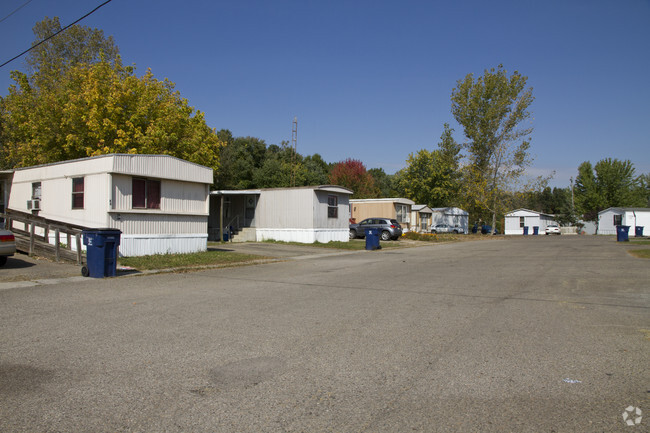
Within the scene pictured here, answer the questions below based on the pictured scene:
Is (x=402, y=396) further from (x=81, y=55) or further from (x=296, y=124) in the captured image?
(x=296, y=124)

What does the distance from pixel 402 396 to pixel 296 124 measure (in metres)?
42.0

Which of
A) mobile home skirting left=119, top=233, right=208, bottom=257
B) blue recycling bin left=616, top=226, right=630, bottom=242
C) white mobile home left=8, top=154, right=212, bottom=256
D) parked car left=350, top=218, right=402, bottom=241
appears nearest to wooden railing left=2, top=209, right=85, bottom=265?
white mobile home left=8, top=154, right=212, bottom=256

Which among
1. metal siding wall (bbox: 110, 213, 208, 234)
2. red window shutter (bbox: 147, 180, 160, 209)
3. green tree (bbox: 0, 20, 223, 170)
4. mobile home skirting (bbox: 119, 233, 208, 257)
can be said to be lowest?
mobile home skirting (bbox: 119, 233, 208, 257)

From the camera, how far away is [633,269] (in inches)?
553

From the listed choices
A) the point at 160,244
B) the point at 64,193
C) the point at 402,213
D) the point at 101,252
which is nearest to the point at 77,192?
the point at 64,193

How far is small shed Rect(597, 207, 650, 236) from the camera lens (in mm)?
51906

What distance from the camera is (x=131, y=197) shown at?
50.6 ft

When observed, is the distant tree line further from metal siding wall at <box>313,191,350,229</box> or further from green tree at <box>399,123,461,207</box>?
metal siding wall at <box>313,191,350,229</box>

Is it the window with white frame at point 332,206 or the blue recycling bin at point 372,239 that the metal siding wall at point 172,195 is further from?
the window with white frame at point 332,206

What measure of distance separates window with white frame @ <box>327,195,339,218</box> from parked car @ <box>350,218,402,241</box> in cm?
452

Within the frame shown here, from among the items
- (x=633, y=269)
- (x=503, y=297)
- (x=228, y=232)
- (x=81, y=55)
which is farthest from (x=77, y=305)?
(x=81, y=55)

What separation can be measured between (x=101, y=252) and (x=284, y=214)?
1449 cm

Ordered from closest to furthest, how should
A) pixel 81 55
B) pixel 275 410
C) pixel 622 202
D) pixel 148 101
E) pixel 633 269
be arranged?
pixel 275 410
pixel 633 269
pixel 148 101
pixel 81 55
pixel 622 202

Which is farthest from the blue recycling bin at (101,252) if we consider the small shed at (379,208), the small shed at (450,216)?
the small shed at (450,216)
